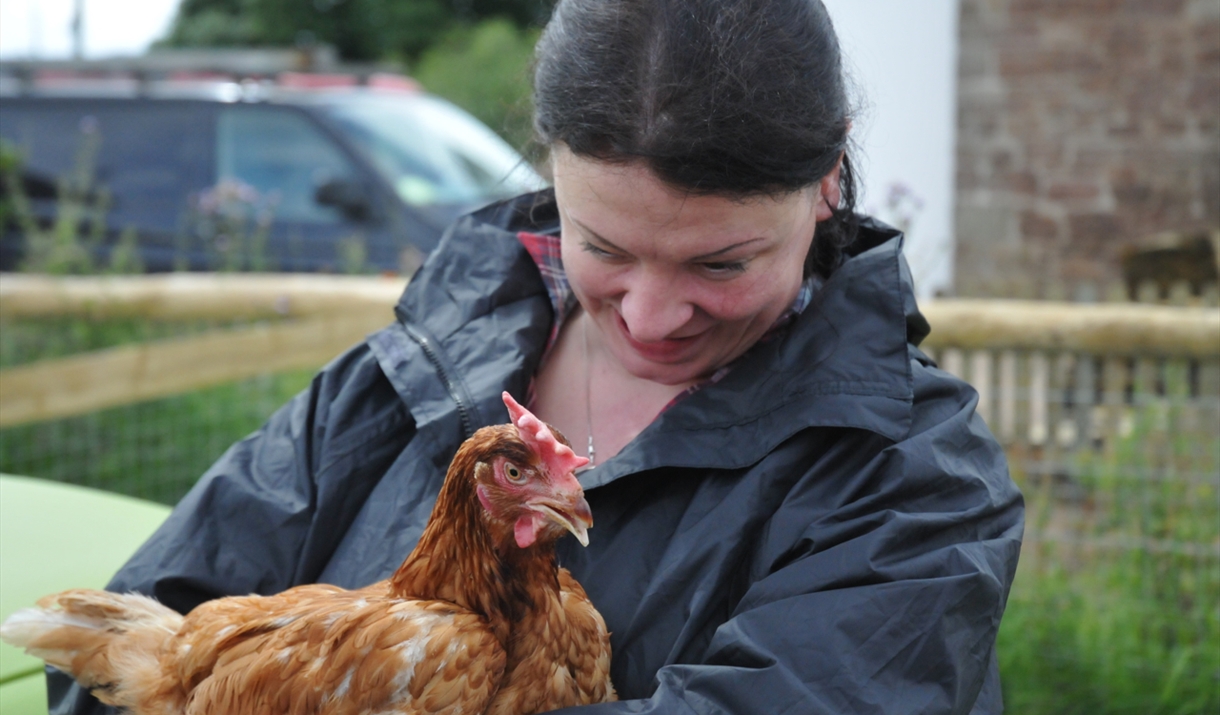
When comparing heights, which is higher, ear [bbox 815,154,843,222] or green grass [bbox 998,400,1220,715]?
ear [bbox 815,154,843,222]

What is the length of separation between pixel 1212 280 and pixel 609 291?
23.5ft

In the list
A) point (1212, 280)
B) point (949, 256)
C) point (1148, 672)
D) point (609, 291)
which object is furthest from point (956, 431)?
point (949, 256)

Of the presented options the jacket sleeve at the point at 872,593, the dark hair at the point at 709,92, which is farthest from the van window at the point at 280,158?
the jacket sleeve at the point at 872,593

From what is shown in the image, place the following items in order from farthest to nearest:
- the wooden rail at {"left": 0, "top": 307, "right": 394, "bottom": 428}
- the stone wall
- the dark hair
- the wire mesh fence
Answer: the stone wall
the wire mesh fence
the wooden rail at {"left": 0, "top": 307, "right": 394, "bottom": 428}
the dark hair

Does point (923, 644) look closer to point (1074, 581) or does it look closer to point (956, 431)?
point (956, 431)

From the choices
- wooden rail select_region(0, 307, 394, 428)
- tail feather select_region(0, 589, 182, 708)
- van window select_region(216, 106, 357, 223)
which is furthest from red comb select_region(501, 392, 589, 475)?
van window select_region(216, 106, 357, 223)

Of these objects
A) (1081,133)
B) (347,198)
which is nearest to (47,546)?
(347,198)

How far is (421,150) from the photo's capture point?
8047 mm

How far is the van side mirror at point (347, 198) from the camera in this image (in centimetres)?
752

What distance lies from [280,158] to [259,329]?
370cm

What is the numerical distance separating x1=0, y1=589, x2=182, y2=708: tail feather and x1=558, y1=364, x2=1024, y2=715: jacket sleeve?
791 mm

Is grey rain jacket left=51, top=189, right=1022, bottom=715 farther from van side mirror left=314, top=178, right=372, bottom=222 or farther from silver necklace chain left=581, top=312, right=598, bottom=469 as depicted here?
van side mirror left=314, top=178, right=372, bottom=222

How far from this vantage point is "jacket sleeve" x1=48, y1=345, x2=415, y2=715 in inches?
82.1

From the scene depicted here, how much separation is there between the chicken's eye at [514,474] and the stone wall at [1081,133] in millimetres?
7440
